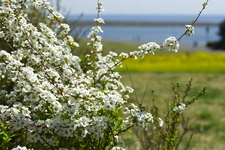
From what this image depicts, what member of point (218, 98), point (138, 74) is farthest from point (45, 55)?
point (138, 74)

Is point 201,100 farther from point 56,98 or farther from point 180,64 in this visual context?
point 56,98

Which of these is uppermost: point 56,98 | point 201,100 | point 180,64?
point 180,64

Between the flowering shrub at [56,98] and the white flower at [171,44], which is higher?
the white flower at [171,44]

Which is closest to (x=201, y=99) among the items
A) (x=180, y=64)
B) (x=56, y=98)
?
(x=180, y=64)

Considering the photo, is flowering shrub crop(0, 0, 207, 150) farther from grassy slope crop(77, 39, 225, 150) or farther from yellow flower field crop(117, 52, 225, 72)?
yellow flower field crop(117, 52, 225, 72)

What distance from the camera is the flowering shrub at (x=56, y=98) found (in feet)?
8.15

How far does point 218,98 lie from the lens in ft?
36.9

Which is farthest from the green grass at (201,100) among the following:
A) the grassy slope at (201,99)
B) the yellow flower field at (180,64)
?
the yellow flower field at (180,64)

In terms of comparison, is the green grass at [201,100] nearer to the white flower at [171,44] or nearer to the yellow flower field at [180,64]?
the yellow flower field at [180,64]

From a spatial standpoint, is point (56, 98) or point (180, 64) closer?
point (56, 98)

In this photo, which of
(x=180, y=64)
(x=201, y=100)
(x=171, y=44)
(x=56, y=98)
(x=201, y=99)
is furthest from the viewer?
(x=180, y=64)

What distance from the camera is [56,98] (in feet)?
8.10

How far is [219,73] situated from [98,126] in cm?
1436

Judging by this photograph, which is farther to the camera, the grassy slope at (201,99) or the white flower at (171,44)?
the grassy slope at (201,99)
